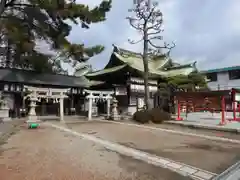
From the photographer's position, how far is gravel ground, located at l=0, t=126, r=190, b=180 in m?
4.04

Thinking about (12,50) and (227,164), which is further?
(12,50)

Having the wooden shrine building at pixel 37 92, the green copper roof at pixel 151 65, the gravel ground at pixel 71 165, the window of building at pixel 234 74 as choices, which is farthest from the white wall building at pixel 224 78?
the gravel ground at pixel 71 165

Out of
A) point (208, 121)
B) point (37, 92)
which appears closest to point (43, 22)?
point (37, 92)

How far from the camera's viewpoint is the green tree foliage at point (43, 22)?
13164mm

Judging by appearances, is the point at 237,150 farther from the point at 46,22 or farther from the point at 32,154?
the point at 46,22

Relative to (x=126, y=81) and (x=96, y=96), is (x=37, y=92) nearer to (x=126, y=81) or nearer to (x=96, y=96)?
(x=96, y=96)

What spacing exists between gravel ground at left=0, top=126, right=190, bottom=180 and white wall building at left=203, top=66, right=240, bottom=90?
2617 cm

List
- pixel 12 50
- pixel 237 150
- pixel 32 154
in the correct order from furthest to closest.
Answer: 1. pixel 12 50
2. pixel 237 150
3. pixel 32 154

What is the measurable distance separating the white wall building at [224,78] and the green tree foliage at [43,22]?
20520 millimetres

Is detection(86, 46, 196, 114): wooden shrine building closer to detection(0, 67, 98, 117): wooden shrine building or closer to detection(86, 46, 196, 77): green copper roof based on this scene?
detection(86, 46, 196, 77): green copper roof

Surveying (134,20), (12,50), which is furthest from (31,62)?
(134,20)

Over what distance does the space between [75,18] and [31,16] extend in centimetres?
305

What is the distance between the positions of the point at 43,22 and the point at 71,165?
1270 centimetres

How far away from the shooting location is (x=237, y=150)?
21.0ft
